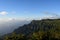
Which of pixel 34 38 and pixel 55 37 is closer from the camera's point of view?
pixel 34 38

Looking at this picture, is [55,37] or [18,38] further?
[55,37]

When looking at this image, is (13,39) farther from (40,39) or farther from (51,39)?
(51,39)

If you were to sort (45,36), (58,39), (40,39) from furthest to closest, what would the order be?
(58,39) → (45,36) → (40,39)

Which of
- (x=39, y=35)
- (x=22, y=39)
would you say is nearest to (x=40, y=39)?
(x=39, y=35)

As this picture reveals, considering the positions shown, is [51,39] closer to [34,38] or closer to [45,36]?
[45,36]

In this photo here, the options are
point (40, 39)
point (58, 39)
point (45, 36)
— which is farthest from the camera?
point (58, 39)

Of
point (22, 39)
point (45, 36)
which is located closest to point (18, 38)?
point (22, 39)

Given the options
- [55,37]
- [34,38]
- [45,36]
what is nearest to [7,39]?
[34,38]

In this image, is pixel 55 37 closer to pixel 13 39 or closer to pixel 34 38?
pixel 34 38
